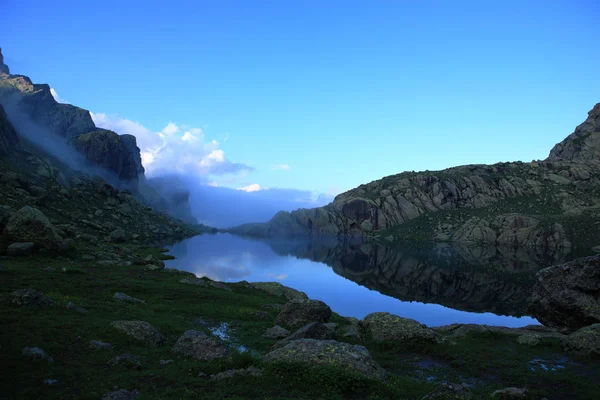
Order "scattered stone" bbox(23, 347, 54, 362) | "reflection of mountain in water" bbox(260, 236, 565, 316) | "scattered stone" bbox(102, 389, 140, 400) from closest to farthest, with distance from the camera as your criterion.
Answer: "scattered stone" bbox(102, 389, 140, 400)
"scattered stone" bbox(23, 347, 54, 362)
"reflection of mountain in water" bbox(260, 236, 565, 316)

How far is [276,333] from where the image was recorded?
2661 centimetres

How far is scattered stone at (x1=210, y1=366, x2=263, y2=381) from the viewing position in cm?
1593

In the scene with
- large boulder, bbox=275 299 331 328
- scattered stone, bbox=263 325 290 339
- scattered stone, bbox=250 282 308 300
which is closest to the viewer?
scattered stone, bbox=263 325 290 339

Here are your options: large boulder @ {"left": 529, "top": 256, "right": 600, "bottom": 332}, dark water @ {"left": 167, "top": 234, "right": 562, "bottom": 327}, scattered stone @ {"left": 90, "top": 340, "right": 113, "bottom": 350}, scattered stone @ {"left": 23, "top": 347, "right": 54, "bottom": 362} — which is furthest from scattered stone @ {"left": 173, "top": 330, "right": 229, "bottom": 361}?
dark water @ {"left": 167, "top": 234, "right": 562, "bottom": 327}

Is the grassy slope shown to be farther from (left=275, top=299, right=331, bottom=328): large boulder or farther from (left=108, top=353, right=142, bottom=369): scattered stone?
(left=275, top=299, right=331, bottom=328): large boulder

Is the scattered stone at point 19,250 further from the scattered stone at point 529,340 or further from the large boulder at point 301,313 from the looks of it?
the scattered stone at point 529,340

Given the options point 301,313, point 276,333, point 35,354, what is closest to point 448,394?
point 276,333

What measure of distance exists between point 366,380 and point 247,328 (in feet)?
48.1

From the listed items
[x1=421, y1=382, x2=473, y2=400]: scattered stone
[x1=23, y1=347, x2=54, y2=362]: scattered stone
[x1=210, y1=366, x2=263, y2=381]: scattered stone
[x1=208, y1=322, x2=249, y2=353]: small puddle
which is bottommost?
[x1=208, y1=322, x2=249, y2=353]: small puddle

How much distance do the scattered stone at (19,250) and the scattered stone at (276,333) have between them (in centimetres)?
3291

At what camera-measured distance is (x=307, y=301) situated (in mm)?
32094

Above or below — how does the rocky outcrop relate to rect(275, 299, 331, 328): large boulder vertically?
above

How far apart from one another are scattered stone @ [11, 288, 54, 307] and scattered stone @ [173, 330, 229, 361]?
9939 millimetres

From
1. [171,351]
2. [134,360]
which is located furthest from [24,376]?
[171,351]
